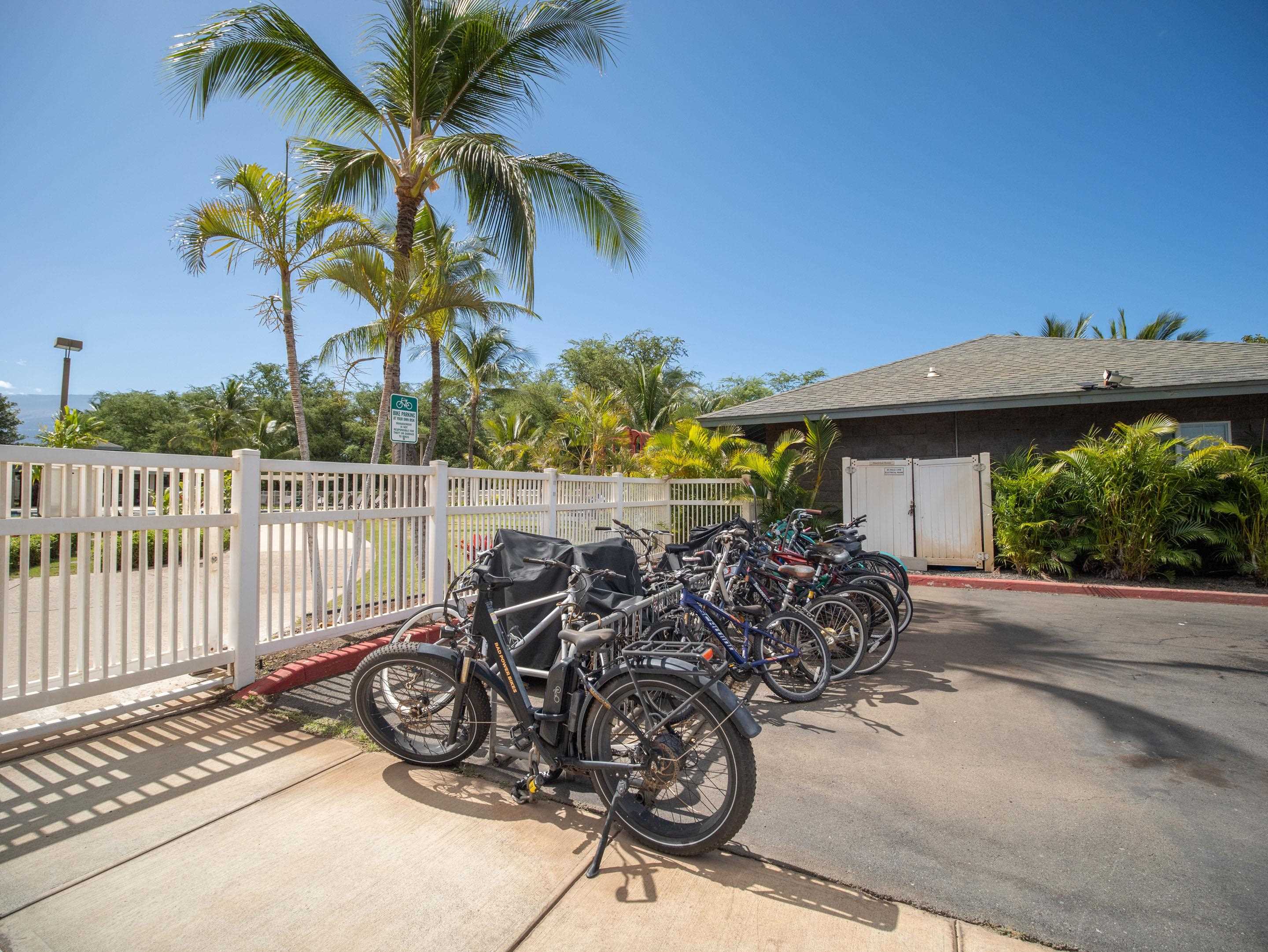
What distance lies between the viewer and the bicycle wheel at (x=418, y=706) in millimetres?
3186

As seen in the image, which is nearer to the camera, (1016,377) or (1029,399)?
(1029,399)

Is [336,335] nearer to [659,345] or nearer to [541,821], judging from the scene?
[541,821]

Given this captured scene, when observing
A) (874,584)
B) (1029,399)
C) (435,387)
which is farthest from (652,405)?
(874,584)

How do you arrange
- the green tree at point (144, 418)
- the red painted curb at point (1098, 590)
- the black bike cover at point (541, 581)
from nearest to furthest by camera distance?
the black bike cover at point (541, 581) → the red painted curb at point (1098, 590) → the green tree at point (144, 418)

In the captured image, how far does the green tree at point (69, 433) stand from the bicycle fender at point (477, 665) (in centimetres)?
1336

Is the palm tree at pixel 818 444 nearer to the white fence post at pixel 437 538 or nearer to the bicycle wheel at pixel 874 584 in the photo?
the bicycle wheel at pixel 874 584

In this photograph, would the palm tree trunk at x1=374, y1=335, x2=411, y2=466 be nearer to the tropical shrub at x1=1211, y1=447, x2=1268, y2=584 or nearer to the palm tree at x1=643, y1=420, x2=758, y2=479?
the palm tree at x1=643, y1=420, x2=758, y2=479

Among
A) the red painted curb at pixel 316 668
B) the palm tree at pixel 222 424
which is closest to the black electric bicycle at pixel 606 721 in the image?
the red painted curb at pixel 316 668

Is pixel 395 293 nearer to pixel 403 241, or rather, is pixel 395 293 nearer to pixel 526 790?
pixel 403 241

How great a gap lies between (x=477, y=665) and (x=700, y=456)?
8999mm

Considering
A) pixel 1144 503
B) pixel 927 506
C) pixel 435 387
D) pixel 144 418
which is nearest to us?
pixel 1144 503

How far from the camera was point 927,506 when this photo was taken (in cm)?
1112

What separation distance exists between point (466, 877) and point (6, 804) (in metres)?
2.15

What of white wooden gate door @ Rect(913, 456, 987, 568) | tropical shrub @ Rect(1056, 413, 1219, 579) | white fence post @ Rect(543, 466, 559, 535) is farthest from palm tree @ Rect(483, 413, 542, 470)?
tropical shrub @ Rect(1056, 413, 1219, 579)
